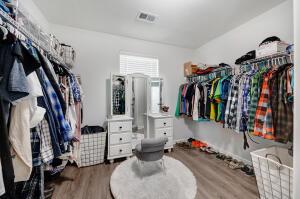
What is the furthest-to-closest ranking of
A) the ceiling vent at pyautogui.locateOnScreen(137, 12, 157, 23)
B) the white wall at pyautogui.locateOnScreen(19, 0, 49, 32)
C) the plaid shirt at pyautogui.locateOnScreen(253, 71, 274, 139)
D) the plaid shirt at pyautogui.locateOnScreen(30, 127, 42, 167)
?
1. the ceiling vent at pyautogui.locateOnScreen(137, 12, 157, 23)
2. the white wall at pyautogui.locateOnScreen(19, 0, 49, 32)
3. the plaid shirt at pyautogui.locateOnScreen(253, 71, 274, 139)
4. the plaid shirt at pyautogui.locateOnScreen(30, 127, 42, 167)

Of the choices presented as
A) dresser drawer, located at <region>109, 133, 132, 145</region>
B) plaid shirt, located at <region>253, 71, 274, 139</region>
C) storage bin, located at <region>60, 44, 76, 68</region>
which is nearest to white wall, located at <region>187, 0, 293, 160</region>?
plaid shirt, located at <region>253, 71, 274, 139</region>

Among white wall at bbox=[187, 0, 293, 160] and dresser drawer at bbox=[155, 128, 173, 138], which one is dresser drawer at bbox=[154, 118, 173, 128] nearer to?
dresser drawer at bbox=[155, 128, 173, 138]

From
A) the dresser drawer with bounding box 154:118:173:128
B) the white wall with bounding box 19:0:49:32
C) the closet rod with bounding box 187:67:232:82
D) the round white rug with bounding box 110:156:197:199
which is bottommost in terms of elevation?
the round white rug with bounding box 110:156:197:199

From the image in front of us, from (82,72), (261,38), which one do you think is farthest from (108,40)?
(261,38)

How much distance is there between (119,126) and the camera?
2.42 m

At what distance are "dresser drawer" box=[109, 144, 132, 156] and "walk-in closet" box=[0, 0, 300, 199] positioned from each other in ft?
0.06

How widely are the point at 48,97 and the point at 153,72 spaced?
2520 mm

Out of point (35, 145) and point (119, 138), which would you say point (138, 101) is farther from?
point (35, 145)

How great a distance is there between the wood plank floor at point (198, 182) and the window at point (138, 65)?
6.19ft

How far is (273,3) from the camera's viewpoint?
190 cm

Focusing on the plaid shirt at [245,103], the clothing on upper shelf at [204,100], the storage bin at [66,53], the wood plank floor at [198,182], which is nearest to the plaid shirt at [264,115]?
the plaid shirt at [245,103]

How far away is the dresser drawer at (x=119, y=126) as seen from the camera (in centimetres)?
237

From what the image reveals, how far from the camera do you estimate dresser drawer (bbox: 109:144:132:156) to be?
2365 millimetres

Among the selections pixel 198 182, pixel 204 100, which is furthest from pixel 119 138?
pixel 204 100
